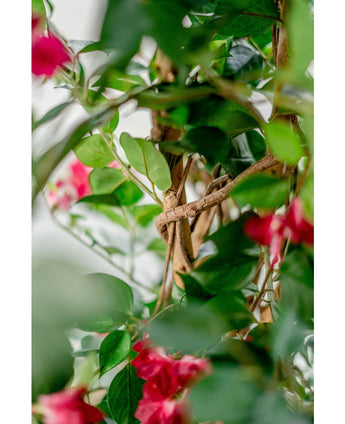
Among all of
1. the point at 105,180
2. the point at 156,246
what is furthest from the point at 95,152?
the point at 156,246

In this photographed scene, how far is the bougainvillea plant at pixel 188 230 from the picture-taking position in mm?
233

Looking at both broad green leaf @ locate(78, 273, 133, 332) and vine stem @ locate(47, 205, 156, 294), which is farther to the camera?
vine stem @ locate(47, 205, 156, 294)

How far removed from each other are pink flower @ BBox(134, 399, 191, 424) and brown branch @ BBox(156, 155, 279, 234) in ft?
0.41

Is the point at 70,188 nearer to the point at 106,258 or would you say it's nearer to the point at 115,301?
the point at 106,258

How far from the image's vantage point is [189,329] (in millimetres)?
282

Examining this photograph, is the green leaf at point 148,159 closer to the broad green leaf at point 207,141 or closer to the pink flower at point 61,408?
the broad green leaf at point 207,141

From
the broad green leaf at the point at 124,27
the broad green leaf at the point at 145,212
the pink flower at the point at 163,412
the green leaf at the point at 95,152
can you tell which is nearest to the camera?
the broad green leaf at the point at 124,27

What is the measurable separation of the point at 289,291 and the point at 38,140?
170mm

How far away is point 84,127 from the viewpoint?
233 millimetres

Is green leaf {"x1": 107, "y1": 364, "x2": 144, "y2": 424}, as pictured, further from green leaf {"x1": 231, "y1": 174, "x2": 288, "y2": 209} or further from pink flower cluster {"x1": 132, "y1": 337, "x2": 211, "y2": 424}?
green leaf {"x1": 231, "y1": 174, "x2": 288, "y2": 209}

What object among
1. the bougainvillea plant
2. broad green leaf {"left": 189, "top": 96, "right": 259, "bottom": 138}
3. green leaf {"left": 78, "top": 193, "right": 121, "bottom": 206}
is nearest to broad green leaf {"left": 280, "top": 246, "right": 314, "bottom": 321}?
the bougainvillea plant

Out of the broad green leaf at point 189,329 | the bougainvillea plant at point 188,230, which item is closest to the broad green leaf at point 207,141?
the bougainvillea plant at point 188,230

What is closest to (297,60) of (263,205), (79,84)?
(263,205)

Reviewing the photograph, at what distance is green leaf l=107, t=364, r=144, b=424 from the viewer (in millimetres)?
343
